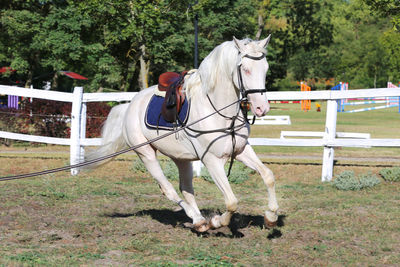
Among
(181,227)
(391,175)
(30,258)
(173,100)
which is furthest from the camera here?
(391,175)

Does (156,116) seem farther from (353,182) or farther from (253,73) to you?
(353,182)

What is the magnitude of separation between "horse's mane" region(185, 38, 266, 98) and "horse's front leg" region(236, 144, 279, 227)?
0.89m

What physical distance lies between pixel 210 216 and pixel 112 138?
1885 mm

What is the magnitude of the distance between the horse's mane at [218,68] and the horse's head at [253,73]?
4 centimetres

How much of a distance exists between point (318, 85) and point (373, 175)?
2751 inches

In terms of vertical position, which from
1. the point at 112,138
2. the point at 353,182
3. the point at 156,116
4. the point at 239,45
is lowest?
the point at 353,182

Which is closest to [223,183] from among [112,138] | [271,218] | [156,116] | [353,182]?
[271,218]

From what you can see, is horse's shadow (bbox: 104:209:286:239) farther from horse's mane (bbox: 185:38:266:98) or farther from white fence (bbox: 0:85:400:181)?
white fence (bbox: 0:85:400:181)

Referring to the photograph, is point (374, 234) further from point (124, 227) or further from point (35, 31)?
point (35, 31)

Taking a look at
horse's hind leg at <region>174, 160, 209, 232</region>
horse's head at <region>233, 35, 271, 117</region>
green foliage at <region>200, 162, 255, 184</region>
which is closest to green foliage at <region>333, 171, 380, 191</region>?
green foliage at <region>200, 162, 255, 184</region>

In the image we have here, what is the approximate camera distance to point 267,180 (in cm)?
616

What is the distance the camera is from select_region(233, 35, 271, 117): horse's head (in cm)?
539

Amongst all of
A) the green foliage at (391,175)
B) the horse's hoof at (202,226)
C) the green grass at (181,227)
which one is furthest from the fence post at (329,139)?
the horse's hoof at (202,226)

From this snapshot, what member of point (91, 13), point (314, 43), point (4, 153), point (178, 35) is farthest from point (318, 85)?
point (4, 153)
